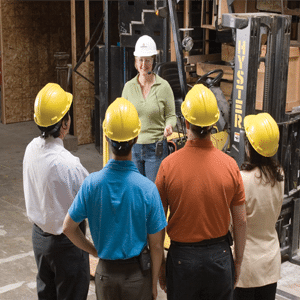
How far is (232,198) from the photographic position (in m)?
3.12

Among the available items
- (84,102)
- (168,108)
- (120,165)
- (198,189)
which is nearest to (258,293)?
(198,189)

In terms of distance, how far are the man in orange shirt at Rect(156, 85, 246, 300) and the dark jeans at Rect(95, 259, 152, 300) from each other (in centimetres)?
29

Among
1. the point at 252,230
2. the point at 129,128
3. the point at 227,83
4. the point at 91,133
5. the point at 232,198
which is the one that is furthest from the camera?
the point at 91,133

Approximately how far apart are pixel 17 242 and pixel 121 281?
3.66 m

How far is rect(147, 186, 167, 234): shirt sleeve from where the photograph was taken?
2.82m

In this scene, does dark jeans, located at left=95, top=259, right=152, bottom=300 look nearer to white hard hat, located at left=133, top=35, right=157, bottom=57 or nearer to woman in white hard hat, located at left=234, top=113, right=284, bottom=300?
woman in white hard hat, located at left=234, top=113, right=284, bottom=300

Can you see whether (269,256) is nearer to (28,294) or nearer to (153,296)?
(153,296)

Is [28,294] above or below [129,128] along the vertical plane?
below

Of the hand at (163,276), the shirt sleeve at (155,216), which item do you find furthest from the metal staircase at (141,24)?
the shirt sleeve at (155,216)

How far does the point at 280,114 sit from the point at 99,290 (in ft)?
10.1

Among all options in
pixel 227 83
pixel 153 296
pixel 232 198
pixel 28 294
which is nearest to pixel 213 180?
pixel 232 198

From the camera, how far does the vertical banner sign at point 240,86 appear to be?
4.92 m

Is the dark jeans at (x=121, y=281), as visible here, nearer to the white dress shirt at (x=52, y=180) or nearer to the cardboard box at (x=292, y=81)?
the white dress shirt at (x=52, y=180)

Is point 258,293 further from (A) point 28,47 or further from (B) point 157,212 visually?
(A) point 28,47
